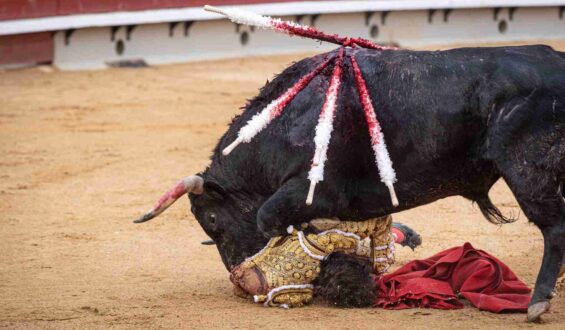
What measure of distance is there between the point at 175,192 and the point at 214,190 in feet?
0.80

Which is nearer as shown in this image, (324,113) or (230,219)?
(324,113)

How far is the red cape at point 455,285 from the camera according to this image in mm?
4641

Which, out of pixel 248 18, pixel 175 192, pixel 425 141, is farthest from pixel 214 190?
pixel 425 141

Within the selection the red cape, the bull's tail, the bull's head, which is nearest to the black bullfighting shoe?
the red cape

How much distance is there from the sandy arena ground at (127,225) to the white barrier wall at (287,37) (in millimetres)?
1119

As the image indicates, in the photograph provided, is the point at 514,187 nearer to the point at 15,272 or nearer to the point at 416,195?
the point at 416,195

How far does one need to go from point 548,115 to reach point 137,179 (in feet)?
12.2

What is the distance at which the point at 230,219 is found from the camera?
4926 millimetres

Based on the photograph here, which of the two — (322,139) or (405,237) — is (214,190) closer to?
(322,139)

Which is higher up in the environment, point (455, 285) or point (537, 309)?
point (537, 309)

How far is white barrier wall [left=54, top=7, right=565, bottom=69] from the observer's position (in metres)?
12.5

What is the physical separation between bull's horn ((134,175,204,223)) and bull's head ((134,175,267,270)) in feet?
0.08

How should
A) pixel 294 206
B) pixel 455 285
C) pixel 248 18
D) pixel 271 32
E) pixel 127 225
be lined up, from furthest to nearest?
pixel 271 32 < pixel 127 225 < pixel 248 18 < pixel 455 285 < pixel 294 206

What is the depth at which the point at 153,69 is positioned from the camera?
12383 mm
